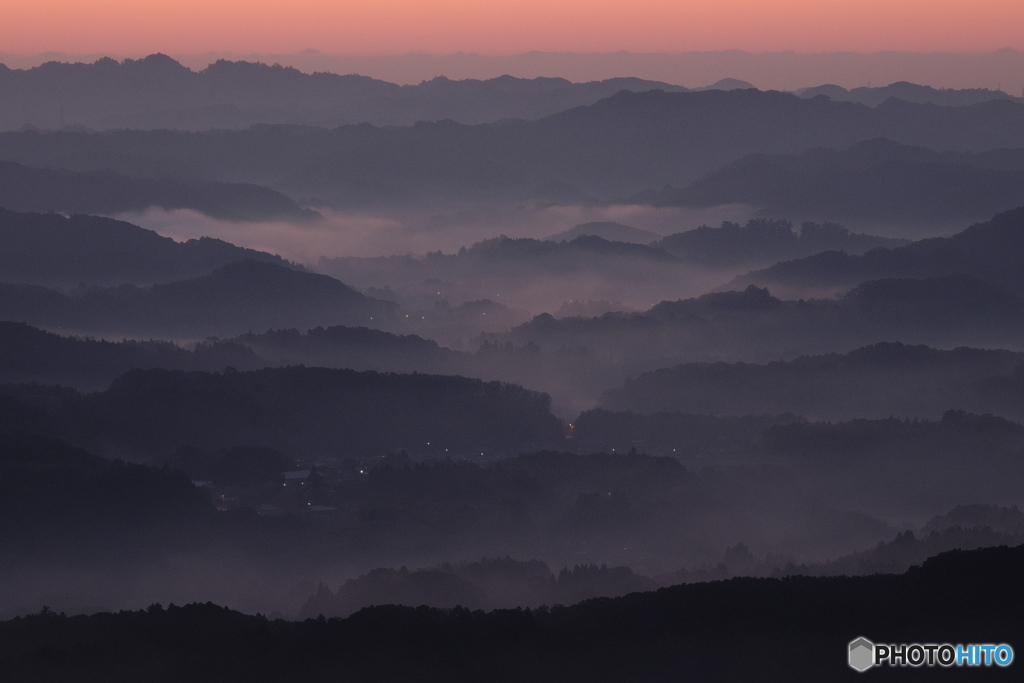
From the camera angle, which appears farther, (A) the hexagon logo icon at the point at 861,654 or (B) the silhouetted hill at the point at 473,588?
(B) the silhouetted hill at the point at 473,588

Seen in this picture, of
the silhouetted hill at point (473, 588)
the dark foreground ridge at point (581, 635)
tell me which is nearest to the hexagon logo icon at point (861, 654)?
the dark foreground ridge at point (581, 635)

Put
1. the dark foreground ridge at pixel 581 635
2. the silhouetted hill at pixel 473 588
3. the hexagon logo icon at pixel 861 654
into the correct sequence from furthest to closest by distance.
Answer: the silhouetted hill at pixel 473 588 → the dark foreground ridge at pixel 581 635 → the hexagon logo icon at pixel 861 654

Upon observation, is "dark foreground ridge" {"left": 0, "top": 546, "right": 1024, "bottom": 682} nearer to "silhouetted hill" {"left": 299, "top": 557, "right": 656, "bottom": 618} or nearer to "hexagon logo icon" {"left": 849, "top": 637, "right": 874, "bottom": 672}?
"hexagon logo icon" {"left": 849, "top": 637, "right": 874, "bottom": 672}

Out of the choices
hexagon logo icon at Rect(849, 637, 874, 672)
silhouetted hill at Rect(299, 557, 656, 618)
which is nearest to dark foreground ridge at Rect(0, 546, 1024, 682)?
hexagon logo icon at Rect(849, 637, 874, 672)

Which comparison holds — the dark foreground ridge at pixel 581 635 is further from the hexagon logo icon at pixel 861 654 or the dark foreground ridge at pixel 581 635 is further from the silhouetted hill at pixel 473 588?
the silhouetted hill at pixel 473 588

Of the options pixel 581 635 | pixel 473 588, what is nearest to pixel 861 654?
pixel 581 635

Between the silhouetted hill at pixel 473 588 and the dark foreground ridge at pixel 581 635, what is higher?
the silhouetted hill at pixel 473 588

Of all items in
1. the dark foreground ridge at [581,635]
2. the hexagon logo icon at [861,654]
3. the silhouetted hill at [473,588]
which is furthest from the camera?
the silhouetted hill at [473,588]
